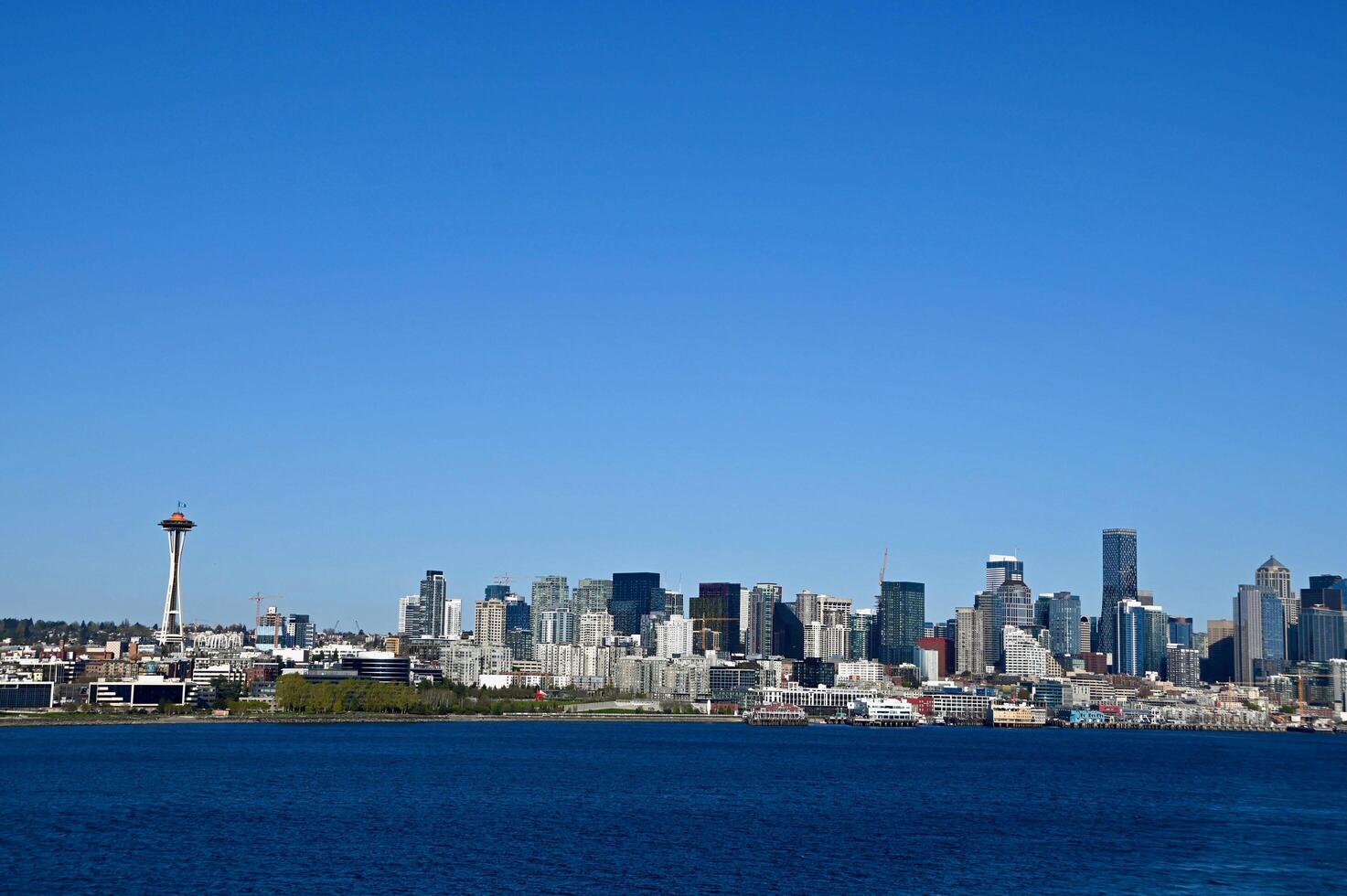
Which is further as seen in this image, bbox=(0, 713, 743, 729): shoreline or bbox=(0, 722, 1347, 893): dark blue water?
bbox=(0, 713, 743, 729): shoreline

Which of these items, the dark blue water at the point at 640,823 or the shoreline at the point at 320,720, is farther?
the shoreline at the point at 320,720

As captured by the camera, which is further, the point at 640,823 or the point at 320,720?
the point at 320,720

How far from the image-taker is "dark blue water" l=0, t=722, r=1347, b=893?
39250 millimetres

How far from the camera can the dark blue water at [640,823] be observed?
129ft

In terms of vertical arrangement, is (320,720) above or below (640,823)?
below

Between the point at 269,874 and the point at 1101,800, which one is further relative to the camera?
the point at 1101,800

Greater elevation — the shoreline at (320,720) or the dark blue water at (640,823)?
the dark blue water at (640,823)

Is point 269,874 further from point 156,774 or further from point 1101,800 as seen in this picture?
point 1101,800

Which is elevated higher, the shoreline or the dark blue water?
the dark blue water

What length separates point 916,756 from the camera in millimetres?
102562

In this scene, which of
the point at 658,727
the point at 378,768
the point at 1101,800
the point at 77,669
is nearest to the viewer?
the point at 1101,800

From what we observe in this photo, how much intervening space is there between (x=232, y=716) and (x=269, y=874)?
109561 mm

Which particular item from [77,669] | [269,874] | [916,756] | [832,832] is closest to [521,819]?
[832,832]

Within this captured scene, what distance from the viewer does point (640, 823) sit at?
5116 centimetres
